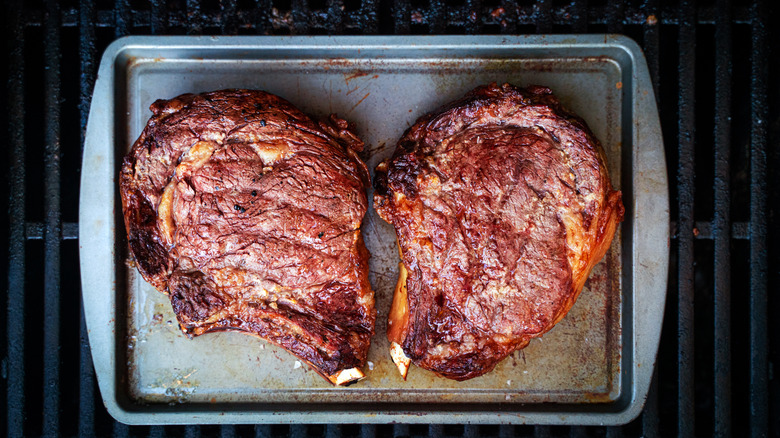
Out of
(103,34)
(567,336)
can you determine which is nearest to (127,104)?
(103,34)

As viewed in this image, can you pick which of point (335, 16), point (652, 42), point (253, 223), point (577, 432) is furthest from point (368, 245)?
point (652, 42)

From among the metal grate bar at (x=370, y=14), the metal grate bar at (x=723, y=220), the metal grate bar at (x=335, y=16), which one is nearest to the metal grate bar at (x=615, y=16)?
the metal grate bar at (x=723, y=220)

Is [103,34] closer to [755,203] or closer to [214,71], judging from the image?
[214,71]

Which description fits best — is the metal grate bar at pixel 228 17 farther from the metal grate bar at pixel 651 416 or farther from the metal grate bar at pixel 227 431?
the metal grate bar at pixel 651 416

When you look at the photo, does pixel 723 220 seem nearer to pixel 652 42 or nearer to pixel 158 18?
pixel 652 42

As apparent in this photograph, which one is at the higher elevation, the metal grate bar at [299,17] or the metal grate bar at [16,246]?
the metal grate bar at [299,17]

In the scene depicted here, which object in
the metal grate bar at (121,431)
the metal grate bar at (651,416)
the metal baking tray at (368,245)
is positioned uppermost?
the metal baking tray at (368,245)
